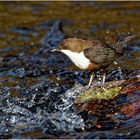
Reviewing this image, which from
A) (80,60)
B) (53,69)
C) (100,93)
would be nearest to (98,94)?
(100,93)

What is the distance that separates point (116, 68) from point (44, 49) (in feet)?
5.70

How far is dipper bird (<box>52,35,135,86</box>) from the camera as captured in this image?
5.90 metres

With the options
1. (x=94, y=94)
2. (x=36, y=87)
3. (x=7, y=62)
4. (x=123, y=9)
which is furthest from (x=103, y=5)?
(x=94, y=94)

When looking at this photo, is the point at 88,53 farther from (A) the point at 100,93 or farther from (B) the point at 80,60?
(A) the point at 100,93

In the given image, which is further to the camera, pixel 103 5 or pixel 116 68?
pixel 103 5

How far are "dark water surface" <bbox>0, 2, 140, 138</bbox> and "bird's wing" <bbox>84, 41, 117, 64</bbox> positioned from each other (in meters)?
0.53

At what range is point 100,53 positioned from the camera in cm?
598

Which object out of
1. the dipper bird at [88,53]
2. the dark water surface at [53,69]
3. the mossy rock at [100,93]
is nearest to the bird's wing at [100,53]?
the dipper bird at [88,53]

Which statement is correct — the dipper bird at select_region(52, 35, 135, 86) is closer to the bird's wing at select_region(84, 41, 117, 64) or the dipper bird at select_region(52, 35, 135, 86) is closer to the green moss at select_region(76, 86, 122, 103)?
the bird's wing at select_region(84, 41, 117, 64)

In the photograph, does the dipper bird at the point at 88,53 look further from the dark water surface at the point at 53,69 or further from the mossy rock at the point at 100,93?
the dark water surface at the point at 53,69

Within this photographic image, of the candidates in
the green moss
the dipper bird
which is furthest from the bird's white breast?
the green moss

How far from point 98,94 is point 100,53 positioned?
0.45 metres

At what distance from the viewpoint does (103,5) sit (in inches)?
457

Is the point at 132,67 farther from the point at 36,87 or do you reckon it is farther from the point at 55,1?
the point at 55,1
